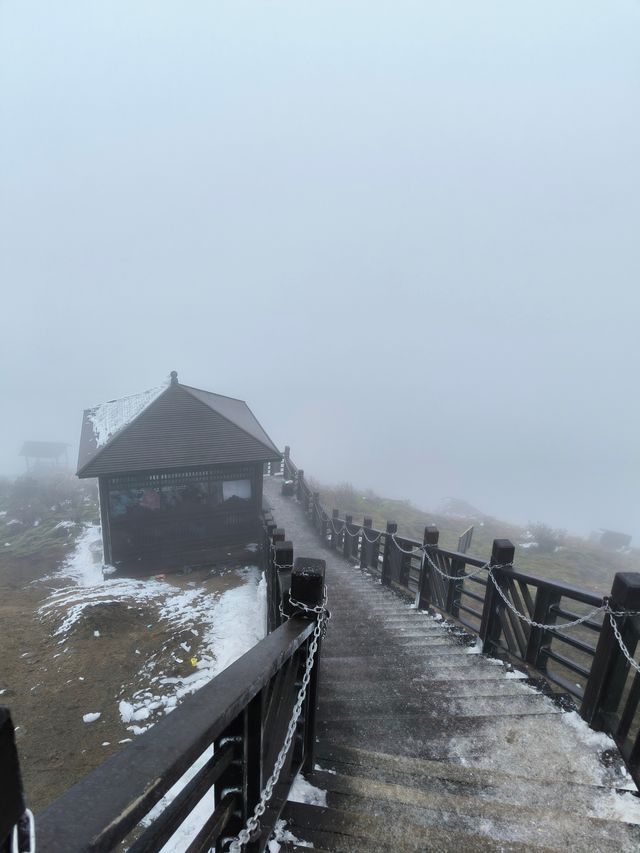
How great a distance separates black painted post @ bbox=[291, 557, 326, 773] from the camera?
2.79 metres

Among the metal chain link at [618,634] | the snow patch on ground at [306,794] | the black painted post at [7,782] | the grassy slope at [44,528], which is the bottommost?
the grassy slope at [44,528]

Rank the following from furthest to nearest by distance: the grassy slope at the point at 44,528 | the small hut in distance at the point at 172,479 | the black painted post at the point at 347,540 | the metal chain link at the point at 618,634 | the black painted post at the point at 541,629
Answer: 1. the grassy slope at the point at 44,528
2. the small hut in distance at the point at 172,479
3. the black painted post at the point at 347,540
4. the black painted post at the point at 541,629
5. the metal chain link at the point at 618,634

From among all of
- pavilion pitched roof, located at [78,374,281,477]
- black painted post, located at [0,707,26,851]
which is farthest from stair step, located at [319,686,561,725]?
pavilion pitched roof, located at [78,374,281,477]

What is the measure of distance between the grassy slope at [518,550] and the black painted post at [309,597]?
611 inches

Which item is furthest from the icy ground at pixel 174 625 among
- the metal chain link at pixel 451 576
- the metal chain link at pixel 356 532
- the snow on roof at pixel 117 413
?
the snow on roof at pixel 117 413

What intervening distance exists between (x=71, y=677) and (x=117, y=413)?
11702 mm

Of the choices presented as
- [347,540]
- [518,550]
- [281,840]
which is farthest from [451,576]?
[518,550]

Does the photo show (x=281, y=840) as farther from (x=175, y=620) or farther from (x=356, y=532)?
(x=356, y=532)

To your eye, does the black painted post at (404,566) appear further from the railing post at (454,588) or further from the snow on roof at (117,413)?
the snow on roof at (117,413)

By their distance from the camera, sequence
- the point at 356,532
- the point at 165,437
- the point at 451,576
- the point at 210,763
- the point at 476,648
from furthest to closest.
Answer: the point at 165,437 → the point at 356,532 → the point at 451,576 → the point at 476,648 → the point at 210,763

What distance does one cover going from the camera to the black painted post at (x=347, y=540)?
498 inches

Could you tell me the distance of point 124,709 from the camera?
705cm

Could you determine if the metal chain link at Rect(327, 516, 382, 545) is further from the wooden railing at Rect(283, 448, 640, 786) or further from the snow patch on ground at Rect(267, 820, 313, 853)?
the snow patch on ground at Rect(267, 820, 313, 853)

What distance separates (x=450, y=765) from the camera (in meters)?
3.34
